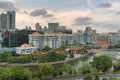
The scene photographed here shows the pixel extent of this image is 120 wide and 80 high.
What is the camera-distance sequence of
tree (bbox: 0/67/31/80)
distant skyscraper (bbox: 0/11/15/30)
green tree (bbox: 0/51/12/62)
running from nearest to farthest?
1. tree (bbox: 0/67/31/80)
2. green tree (bbox: 0/51/12/62)
3. distant skyscraper (bbox: 0/11/15/30)

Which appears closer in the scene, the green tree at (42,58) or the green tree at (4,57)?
the green tree at (42,58)

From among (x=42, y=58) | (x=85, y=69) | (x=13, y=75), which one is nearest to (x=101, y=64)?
(x=85, y=69)

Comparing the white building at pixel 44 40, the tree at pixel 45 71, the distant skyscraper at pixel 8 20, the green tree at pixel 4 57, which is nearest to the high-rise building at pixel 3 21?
the distant skyscraper at pixel 8 20

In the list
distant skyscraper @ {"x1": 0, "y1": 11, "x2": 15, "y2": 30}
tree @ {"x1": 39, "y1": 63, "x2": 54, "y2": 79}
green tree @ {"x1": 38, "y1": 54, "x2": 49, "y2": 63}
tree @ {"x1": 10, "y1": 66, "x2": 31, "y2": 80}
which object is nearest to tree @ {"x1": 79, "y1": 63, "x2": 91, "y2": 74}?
tree @ {"x1": 39, "y1": 63, "x2": 54, "y2": 79}

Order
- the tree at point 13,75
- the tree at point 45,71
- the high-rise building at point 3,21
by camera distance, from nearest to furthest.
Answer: the tree at point 13,75 < the tree at point 45,71 < the high-rise building at point 3,21

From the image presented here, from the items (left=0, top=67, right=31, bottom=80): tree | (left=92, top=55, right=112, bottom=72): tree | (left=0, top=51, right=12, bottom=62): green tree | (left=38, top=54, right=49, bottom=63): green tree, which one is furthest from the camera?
(left=0, top=51, right=12, bottom=62): green tree

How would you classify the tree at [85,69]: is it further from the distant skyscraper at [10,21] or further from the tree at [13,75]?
the distant skyscraper at [10,21]

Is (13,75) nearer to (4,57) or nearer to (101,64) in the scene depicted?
(101,64)

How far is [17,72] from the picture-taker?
1052 cm

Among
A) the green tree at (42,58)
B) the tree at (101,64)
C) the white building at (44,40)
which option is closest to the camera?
the tree at (101,64)

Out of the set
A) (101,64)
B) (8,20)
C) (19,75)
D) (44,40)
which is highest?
(8,20)

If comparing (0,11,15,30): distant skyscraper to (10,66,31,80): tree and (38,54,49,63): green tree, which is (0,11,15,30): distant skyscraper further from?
(10,66,31,80): tree

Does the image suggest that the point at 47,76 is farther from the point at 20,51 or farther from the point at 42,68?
the point at 20,51

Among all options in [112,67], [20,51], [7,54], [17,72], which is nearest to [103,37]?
[20,51]
